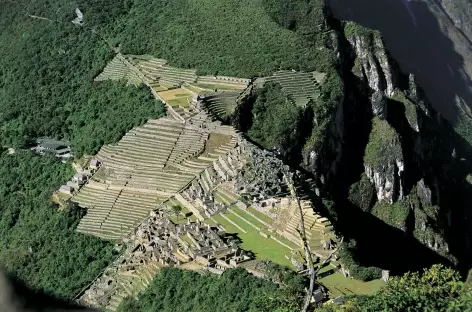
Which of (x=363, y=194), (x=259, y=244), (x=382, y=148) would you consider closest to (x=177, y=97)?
(x=363, y=194)

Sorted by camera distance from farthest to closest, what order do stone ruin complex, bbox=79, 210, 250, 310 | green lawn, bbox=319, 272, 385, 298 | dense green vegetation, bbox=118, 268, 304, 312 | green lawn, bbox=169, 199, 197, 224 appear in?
green lawn, bbox=169, 199, 197, 224 → stone ruin complex, bbox=79, 210, 250, 310 → green lawn, bbox=319, 272, 385, 298 → dense green vegetation, bbox=118, 268, 304, 312

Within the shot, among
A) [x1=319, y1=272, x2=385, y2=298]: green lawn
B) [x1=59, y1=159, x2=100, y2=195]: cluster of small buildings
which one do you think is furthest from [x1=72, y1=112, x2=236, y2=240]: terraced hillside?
[x1=319, y1=272, x2=385, y2=298]: green lawn

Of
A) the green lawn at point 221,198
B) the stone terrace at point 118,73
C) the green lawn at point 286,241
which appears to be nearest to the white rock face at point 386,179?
the stone terrace at point 118,73

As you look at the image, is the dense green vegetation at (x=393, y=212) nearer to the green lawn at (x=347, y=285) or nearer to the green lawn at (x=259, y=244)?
the green lawn at (x=259, y=244)

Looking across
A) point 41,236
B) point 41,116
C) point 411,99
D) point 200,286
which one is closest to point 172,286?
point 200,286

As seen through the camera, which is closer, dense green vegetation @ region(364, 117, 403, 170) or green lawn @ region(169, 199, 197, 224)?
green lawn @ region(169, 199, 197, 224)

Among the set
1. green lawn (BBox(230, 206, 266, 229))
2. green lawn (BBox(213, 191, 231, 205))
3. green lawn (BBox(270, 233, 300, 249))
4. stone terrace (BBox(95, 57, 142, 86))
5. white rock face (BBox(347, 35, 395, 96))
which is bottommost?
stone terrace (BBox(95, 57, 142, 86))

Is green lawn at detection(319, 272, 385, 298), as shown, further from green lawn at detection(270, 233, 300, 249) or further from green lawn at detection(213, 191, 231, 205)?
green lawn at detection(213, 191, 231, 205)

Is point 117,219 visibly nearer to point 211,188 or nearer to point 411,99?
point 211,188
